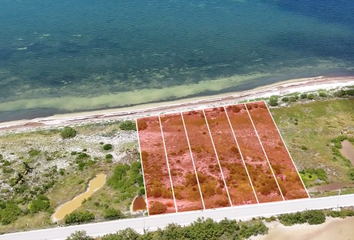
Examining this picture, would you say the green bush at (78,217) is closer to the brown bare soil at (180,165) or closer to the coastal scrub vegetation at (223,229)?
the coastal scrub vegetation at (223,229)

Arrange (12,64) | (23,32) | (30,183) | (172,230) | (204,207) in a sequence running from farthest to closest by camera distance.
→ (23,32)
(12,64)
(30,183)
(204,207)
(172,230)

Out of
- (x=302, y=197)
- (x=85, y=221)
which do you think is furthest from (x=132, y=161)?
(x=302, y=197)

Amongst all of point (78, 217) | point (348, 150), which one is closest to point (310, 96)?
point (348, 150)

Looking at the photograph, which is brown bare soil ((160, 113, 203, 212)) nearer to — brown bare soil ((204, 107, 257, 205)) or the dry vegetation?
brown bare soil ((204, 107, 257, 205))

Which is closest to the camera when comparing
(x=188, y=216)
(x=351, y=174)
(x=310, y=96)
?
(x=188, y=216)

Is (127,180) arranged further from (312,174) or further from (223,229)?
(312,174)

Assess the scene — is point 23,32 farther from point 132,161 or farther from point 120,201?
point 120,201

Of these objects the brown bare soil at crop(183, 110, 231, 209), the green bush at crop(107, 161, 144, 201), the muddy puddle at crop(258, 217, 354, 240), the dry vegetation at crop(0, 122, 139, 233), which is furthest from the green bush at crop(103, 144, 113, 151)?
the muddy puddle at crop(258, 217, 354, 240)
